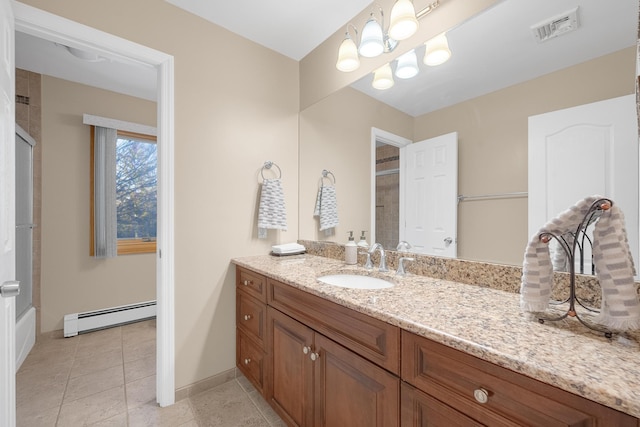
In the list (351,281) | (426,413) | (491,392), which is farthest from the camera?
(351,281)

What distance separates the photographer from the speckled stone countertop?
1.64 ft

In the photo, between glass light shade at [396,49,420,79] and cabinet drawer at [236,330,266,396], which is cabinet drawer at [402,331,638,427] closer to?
cabinet drawer at [236,330,266,396]

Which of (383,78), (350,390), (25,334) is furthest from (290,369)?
(25,334)

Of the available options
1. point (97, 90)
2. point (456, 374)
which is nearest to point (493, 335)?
point (456, 374)

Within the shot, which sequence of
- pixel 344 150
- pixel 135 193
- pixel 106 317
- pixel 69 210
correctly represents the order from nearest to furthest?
pixel 344 150 → pixel 69 210 → pixel 106 317 → pixel 135 193

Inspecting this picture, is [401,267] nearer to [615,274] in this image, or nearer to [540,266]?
[540,266]

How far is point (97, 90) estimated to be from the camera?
267 cm

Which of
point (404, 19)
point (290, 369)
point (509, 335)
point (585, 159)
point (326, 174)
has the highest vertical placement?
point (404, 19)

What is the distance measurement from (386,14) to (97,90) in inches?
110

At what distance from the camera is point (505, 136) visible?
1.11 meters

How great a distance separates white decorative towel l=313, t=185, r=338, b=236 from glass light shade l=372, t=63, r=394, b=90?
0.75 metres

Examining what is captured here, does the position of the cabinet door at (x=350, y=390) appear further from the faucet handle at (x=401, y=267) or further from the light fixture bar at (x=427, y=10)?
the light fixture bar at (x=427, y=10)

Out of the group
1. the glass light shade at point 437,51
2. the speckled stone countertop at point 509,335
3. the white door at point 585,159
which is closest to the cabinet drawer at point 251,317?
the speckled stone countertop at point 509,335

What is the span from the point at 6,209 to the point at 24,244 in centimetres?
168
